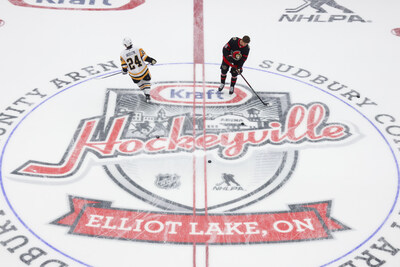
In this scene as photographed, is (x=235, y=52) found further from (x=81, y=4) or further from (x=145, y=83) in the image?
(x=81, y=4)

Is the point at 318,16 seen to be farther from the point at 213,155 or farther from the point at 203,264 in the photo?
the point at 203,264

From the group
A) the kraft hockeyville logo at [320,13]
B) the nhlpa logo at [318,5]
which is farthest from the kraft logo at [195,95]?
the nhlpa logo at [318,5]

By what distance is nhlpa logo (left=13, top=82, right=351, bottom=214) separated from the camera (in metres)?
4.42

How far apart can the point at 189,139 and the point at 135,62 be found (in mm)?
1063

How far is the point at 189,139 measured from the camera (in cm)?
497

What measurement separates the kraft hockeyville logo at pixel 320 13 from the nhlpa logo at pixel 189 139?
2.13 meters

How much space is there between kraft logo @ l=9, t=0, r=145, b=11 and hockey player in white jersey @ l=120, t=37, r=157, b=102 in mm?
2317

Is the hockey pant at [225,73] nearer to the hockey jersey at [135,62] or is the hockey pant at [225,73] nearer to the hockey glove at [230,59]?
the hockey glove at [230,59]

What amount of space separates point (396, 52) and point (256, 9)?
214 cm

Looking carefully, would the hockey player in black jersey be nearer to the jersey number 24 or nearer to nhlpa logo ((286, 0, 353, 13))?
the jersey number 24

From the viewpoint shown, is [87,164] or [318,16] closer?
[87,164]

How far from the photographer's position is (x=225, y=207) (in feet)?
13.8

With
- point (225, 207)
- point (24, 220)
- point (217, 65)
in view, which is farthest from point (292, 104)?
point (24, 220)

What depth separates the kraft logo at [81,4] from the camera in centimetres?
727
